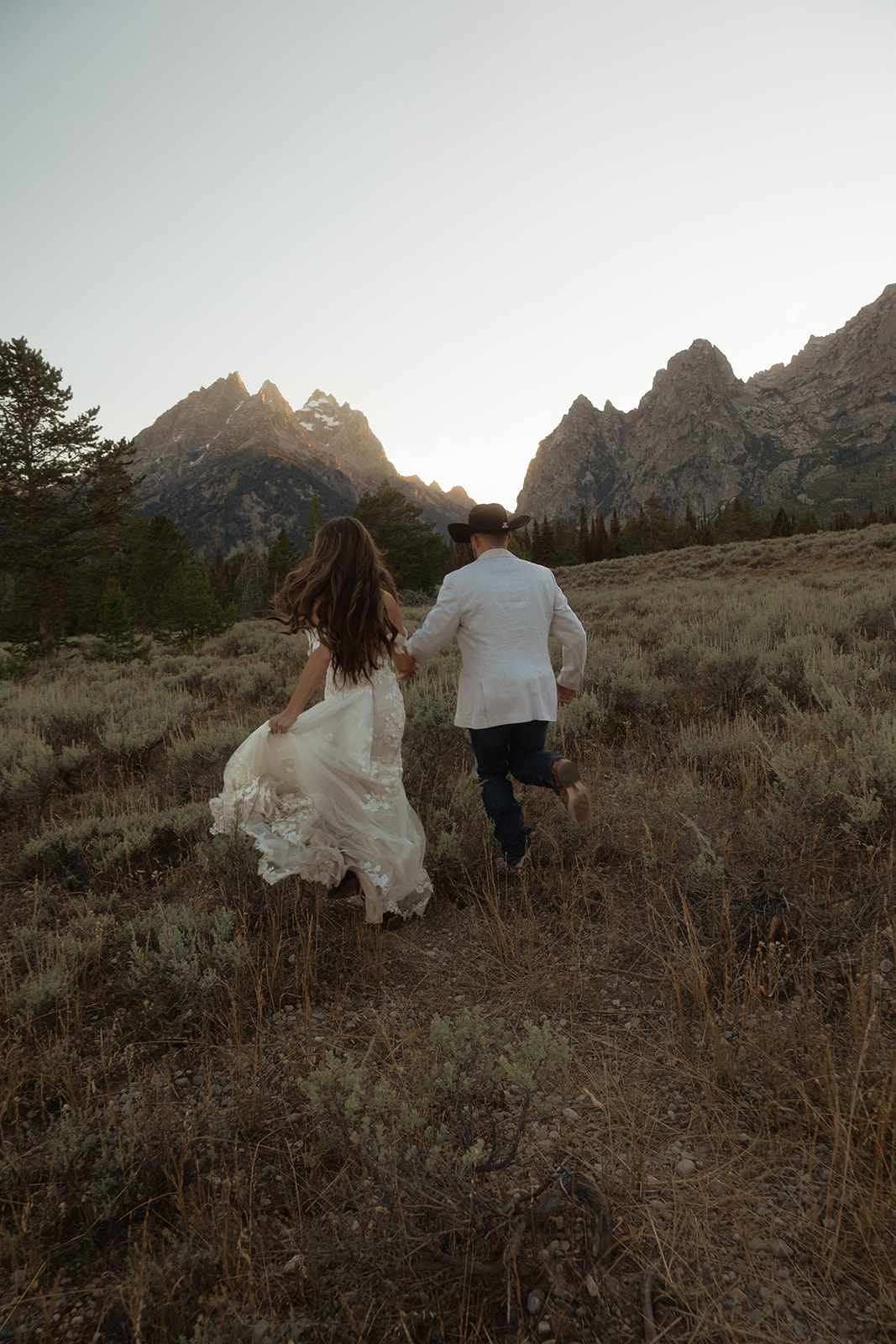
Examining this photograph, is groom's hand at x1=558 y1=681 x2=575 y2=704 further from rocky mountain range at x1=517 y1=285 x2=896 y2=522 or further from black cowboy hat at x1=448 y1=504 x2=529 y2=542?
rocky mountain range at x1=517 y1=285 x2=896 y2=522

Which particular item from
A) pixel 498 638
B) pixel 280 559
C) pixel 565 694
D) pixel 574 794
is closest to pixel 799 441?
pixel 280 559

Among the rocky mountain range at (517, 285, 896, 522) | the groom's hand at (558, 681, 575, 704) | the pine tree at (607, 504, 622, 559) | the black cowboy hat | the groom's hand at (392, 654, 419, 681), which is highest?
the rocky mountain range at (517, 285, 896, 522)

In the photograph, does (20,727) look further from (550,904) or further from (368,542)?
(550,904)

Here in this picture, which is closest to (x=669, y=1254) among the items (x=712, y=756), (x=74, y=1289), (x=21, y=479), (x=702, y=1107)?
(x=702, y=1107)

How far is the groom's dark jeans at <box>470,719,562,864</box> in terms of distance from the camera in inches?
140

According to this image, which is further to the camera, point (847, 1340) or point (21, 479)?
point (21, 479)

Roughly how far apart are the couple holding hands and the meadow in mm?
235

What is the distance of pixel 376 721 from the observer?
3605mm

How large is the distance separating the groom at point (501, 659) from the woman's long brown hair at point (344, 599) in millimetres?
255

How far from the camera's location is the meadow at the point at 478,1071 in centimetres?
144

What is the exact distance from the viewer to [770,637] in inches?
303

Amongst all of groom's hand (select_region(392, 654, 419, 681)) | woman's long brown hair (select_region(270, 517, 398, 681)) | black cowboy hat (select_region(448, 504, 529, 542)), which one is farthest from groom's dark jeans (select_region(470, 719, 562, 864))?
black cowboy hat (select_region(448, 504, 529, 542))

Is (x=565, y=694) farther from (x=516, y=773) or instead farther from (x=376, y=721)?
(x=376, y=721)

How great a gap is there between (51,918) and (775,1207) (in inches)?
136
